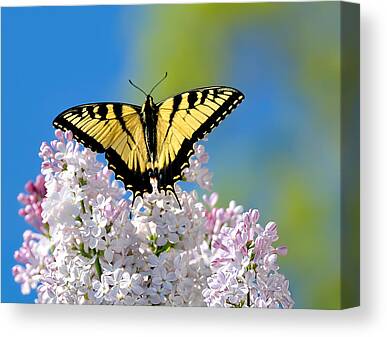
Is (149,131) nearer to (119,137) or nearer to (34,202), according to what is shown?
(119,137)

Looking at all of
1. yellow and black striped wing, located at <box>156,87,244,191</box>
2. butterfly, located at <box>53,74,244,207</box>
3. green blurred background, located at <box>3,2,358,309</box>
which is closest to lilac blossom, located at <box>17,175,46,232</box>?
green blurred background, located at <box>3,2,358,309</box>

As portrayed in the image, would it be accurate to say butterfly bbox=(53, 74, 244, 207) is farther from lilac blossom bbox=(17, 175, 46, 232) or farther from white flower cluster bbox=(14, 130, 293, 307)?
lilac blossom bbox=(17, 175, 46, 232)

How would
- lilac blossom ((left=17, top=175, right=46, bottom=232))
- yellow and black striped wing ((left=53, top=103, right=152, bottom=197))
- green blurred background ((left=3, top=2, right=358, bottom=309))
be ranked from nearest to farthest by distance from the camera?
green blurred background ((left=3, top=2, right=358, bottom=309)) < yellow and black striped wing ((left=53, top=103, right=152, bottom=197)) < lilac blossom ((left=17, top=175, right=46, bottom=232))

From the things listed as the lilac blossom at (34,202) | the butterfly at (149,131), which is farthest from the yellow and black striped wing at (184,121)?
the lilac blossom at (34,202)

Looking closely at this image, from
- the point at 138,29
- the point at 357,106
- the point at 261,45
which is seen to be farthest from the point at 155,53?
the point at 357,106

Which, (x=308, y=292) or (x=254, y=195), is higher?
(x=254, y=195)

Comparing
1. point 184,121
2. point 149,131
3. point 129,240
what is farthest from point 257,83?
point 129,240

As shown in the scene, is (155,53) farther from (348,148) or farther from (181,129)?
(348,148)
